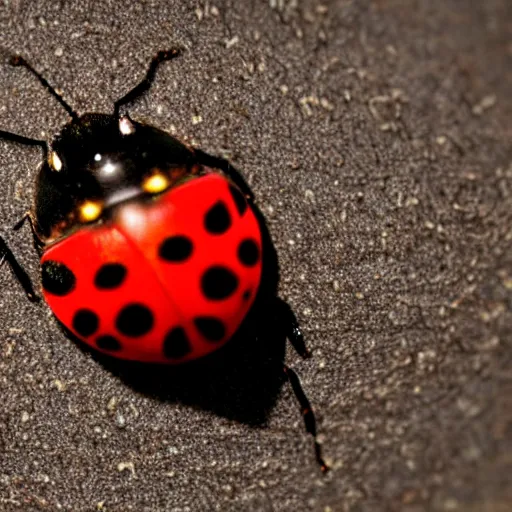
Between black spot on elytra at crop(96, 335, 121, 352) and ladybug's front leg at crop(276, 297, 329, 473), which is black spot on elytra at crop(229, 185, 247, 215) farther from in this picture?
black spot on elytra at crop(96, 335, 121, 352)

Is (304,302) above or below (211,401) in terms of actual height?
above

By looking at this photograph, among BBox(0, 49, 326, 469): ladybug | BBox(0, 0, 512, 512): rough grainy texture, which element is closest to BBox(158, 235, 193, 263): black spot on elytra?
BBox(0, 49, 326, 469): ladybug

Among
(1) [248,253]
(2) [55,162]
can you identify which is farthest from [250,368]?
(2) [55,162]

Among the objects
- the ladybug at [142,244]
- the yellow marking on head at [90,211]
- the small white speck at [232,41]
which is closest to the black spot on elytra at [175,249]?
the ladybug at [142,244]

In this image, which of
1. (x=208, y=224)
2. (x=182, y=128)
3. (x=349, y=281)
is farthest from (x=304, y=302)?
(x=182, y=128)

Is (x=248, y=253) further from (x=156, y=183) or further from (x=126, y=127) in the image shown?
(x=126, y=127)

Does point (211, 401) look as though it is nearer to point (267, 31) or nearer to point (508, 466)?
point (508, 466)

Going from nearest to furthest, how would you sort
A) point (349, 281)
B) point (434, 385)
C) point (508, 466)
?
point (508, 466)
point (434, 385)
point (349, 281)
